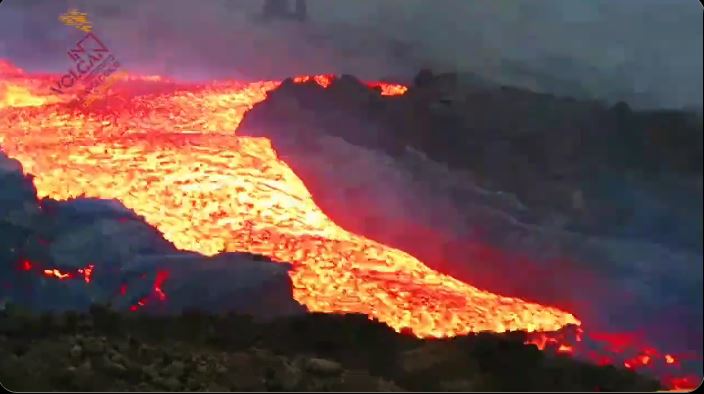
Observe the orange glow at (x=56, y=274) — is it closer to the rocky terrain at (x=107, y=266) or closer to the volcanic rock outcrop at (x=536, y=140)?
the rocky terrain at (x=107, y=266)

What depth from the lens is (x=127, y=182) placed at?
2361 mm

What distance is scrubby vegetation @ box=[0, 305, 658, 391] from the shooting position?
2.04 metres

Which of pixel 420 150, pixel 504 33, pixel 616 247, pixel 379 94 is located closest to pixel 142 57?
pixel 379 94

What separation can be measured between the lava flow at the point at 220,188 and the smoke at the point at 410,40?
0.07 metres

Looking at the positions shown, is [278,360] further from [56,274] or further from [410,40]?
[410,40]

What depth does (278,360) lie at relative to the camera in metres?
2.10

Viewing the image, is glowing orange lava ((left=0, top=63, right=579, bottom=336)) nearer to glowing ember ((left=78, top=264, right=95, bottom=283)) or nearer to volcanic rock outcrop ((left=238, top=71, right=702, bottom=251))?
volcanic rock outcrop ((left=238, top=71, right=702, bottom=251))

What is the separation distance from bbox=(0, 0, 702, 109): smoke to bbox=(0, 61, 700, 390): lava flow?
7cm

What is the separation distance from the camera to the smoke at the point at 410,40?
210 centimetres

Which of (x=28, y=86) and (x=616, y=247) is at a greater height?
(x=28, y=86)

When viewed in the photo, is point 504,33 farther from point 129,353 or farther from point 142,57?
point 129,353

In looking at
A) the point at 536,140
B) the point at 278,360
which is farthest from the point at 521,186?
the point at 278,360

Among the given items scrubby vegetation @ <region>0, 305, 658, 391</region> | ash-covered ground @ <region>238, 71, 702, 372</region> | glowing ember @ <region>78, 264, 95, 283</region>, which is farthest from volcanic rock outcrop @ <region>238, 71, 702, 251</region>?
glowing ember @ <region>78, 264, 95, 283</region>

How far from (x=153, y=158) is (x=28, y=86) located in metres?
0.45
